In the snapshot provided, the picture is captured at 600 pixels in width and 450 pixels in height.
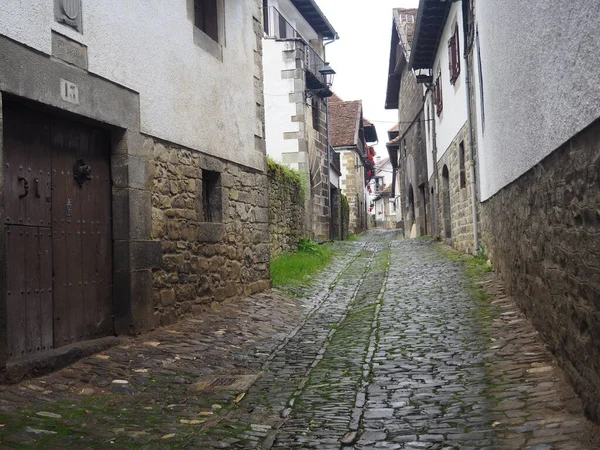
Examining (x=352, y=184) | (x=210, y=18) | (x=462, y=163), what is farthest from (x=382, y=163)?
(x=210, y=18)

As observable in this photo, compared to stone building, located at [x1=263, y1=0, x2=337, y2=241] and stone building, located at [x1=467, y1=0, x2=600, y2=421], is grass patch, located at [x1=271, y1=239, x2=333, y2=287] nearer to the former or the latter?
stone building, located at [x1=263, y1=0, x2=337, y2=241]

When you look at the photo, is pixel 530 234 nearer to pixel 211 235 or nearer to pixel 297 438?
pixel 297 438

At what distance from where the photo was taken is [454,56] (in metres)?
13.3

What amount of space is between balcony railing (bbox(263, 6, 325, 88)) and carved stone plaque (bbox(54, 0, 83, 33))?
13.0 m

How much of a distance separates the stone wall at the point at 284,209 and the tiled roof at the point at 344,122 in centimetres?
1639

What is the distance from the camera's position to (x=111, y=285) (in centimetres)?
662

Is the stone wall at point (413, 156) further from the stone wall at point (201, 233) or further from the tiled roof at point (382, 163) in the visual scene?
the tiled roof at point (382, 163)

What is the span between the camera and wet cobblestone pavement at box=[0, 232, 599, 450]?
3.97 meters

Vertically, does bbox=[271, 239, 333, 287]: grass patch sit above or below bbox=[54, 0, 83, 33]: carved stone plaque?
below

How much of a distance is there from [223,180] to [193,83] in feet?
4.71

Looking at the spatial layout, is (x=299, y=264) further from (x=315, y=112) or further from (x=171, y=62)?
(x=315, y=112)

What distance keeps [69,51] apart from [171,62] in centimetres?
195

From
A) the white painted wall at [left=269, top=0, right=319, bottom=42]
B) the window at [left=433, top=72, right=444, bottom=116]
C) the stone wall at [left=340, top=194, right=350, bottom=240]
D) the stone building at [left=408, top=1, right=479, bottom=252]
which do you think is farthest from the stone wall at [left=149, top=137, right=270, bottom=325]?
the stone wall at [left=340, top=194, right=350, bottom=240]

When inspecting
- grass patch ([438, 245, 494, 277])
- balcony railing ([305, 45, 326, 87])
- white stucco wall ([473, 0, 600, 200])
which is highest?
balcony railing ([305, 45, 326, 87])
